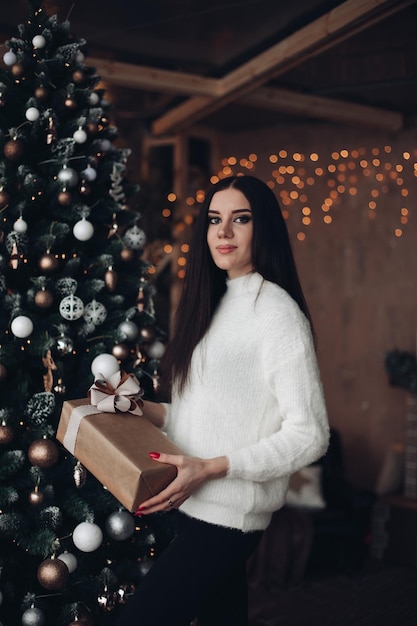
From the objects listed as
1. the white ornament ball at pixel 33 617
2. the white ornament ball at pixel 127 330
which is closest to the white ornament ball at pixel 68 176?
the white ornament ball at pixel 127 330

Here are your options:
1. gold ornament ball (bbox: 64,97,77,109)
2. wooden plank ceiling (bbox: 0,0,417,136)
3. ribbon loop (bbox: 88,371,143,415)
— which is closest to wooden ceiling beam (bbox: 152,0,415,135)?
wooden plank ceiling (bbox: 0,0,417,136)

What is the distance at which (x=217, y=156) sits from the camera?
19.2 ft

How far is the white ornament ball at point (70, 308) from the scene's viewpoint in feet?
7.12

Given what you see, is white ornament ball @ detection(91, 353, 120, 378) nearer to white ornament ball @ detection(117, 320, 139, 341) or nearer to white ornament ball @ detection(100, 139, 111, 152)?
white ornament ball @ detection(117, 320, 139, 341)

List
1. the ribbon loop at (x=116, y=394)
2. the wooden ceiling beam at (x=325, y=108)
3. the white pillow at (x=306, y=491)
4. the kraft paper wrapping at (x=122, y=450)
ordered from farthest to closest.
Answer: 1. the wooden ceiling beam at (x=325, y=108)
2. the white pillow at (x=306, y=491)
3. the ribbon loop at (x=116, y=394)
4. the kraft paper wrapping at (x=122, y=450)

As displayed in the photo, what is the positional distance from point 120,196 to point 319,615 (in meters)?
2.29

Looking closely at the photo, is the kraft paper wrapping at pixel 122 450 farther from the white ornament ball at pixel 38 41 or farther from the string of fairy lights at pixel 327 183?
the string of fairy lights at pixel 327 183

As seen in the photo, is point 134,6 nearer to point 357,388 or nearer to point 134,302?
point 134,302

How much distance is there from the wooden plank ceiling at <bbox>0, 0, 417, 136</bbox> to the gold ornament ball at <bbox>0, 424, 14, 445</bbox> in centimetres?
160

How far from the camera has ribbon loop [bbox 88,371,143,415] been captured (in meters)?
1.73

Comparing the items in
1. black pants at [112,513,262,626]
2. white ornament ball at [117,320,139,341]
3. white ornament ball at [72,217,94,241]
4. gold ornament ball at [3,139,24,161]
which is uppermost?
gold ornament ball at [3,139,24,161]

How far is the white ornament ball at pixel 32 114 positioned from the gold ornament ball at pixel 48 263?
1.38ft

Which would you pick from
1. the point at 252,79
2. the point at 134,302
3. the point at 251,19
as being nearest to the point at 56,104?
the point at 134,302

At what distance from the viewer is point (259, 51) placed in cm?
369
